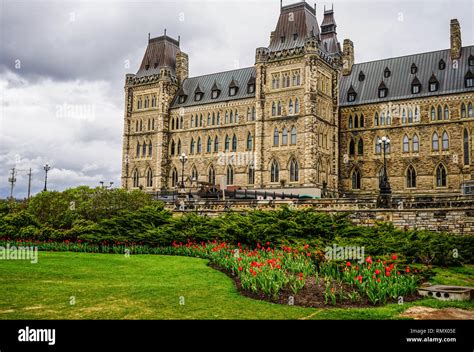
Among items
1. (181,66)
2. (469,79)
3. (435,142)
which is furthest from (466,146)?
(181,66)

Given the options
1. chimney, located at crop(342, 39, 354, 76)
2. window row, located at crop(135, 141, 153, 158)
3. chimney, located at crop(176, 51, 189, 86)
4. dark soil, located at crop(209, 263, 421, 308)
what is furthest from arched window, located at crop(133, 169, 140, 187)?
dark soil, located at crop(209, 263, 421, 308)

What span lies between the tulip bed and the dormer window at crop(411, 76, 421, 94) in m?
38.2

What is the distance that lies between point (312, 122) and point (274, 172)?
6362 millimetres

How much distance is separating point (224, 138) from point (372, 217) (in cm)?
3092

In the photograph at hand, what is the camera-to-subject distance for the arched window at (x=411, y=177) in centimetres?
4991

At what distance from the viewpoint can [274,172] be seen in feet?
165

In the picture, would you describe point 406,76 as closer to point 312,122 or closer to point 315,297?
point 312,122

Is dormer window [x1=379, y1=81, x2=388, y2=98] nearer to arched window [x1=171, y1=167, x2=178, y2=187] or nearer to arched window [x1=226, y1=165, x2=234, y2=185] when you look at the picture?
arched window [x1=226, y1=165, x2=234, y2=185]

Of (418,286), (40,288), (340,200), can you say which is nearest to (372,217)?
(340,200)

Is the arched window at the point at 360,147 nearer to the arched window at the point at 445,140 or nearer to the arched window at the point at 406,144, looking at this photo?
the arched window at the point at 406,144

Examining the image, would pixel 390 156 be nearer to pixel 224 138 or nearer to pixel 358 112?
pixel 358 112

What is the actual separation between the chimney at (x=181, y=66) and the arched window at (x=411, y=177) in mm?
30669

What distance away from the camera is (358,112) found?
54.4m

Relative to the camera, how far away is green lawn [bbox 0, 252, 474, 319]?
9945 mm
